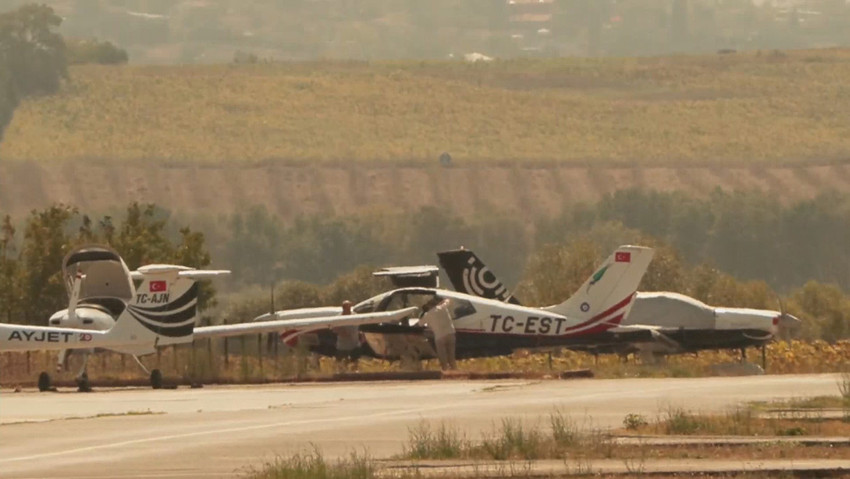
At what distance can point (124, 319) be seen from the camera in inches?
1607

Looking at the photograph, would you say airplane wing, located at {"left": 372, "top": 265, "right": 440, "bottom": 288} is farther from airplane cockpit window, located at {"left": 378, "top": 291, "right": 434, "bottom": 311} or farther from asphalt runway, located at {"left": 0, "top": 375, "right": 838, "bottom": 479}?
asphalt runway, located at {"left": 0, "top": 375, "right": 838, "bottom": 479}

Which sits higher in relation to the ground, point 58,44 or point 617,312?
point 58,44

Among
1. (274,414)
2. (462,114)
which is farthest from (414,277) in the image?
(462,114)

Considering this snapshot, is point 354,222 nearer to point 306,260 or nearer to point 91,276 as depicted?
point 306,260

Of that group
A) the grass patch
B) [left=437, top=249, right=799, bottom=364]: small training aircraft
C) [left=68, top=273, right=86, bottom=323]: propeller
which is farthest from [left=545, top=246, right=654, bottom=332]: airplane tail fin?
the grass patch

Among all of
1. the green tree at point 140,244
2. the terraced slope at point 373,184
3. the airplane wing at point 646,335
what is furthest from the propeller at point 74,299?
the terraced slope at point 373,184

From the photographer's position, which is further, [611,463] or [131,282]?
[131,282]

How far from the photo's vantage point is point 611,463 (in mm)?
22969

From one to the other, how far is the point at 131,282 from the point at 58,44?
156 metres

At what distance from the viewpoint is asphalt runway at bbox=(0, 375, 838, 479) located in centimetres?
2477

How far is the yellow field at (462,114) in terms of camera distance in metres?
159

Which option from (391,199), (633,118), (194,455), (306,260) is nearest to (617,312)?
(194,455)

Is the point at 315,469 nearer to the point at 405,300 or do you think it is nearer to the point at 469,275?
the point at 405,300

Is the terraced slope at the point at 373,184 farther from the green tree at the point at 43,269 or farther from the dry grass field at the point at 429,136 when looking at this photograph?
the green tree at the point at 43,269
